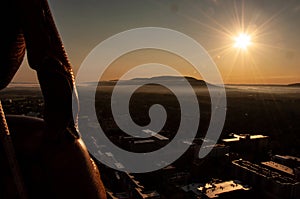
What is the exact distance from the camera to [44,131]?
1011 millimetres

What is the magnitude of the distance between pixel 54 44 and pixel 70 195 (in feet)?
1.55

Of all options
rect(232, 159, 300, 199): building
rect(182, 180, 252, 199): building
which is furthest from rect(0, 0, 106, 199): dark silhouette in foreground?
rect(232, 159, 300, 199): building

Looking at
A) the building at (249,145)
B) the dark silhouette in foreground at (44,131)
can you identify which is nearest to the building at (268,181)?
the building at (249,145)

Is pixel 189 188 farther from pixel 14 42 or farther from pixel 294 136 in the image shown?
pixel 294 136

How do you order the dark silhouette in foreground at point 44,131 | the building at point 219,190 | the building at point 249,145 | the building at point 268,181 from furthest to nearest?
the building at point 249,145 < the building at point 268,181 < the building at point 219,190 < the dark silhouette in foreground at point 44,131

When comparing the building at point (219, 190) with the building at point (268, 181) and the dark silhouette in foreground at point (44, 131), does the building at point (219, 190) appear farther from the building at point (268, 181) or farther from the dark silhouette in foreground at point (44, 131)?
the dark silhouette in foreground at point (44, 131)

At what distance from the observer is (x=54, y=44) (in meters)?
0.95

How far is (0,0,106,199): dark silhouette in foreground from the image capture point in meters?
0.90

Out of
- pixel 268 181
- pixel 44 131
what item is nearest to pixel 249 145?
pixel 268 181

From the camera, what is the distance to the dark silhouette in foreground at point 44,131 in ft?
2.95

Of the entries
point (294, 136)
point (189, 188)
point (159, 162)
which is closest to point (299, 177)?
point (189, 188)

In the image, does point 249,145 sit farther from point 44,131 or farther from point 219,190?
point 44,131

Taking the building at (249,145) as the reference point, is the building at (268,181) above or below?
above

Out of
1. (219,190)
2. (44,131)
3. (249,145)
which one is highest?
(44,131)
